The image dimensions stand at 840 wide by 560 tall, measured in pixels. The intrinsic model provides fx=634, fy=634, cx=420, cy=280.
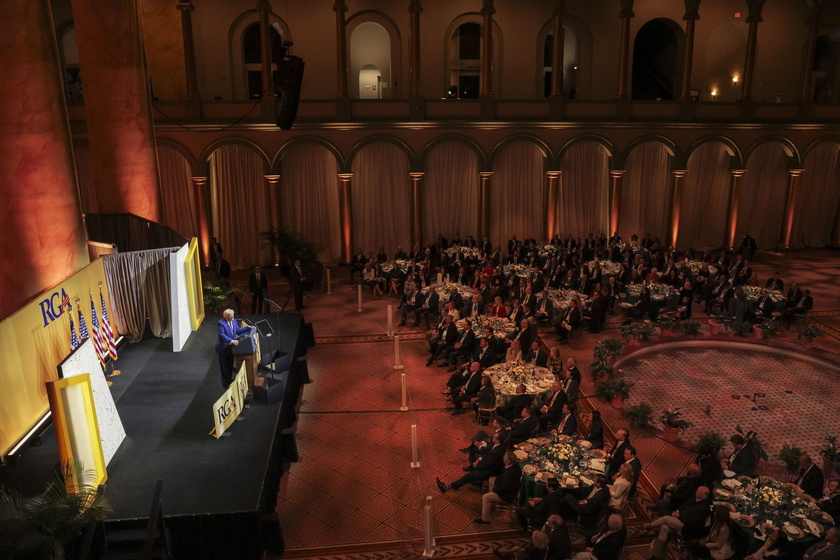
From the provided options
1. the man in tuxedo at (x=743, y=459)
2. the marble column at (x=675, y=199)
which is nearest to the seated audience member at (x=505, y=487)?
the man in tuxedo at (x=743, y=459)

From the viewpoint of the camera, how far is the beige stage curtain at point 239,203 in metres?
20.0

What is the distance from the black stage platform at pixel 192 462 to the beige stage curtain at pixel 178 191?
10.0 metres

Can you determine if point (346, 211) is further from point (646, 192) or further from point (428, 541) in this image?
point (428, 541)

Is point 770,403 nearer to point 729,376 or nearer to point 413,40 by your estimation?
point 729,376

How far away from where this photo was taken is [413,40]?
1952 centimetres

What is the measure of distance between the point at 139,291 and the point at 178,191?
30.1ft

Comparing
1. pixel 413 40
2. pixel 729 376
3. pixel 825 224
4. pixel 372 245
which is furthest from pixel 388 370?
pixel 825 224

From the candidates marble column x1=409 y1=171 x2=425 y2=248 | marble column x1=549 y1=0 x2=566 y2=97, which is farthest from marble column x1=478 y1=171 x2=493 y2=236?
marble column x1=549 y1=0 x2=566 y2=97

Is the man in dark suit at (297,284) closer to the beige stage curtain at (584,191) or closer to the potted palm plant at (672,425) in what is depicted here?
the potted palm plant at (672,425)

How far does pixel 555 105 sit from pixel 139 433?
16.4 meters

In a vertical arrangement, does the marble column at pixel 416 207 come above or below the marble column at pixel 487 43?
below

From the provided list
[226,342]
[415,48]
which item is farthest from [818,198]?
[226,342]

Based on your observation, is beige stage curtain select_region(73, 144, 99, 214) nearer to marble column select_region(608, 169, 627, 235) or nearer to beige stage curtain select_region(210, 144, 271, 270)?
beige stage curtain select_region(210, 144, 271, 270)

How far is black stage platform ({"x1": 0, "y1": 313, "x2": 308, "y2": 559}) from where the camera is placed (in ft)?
22.8
